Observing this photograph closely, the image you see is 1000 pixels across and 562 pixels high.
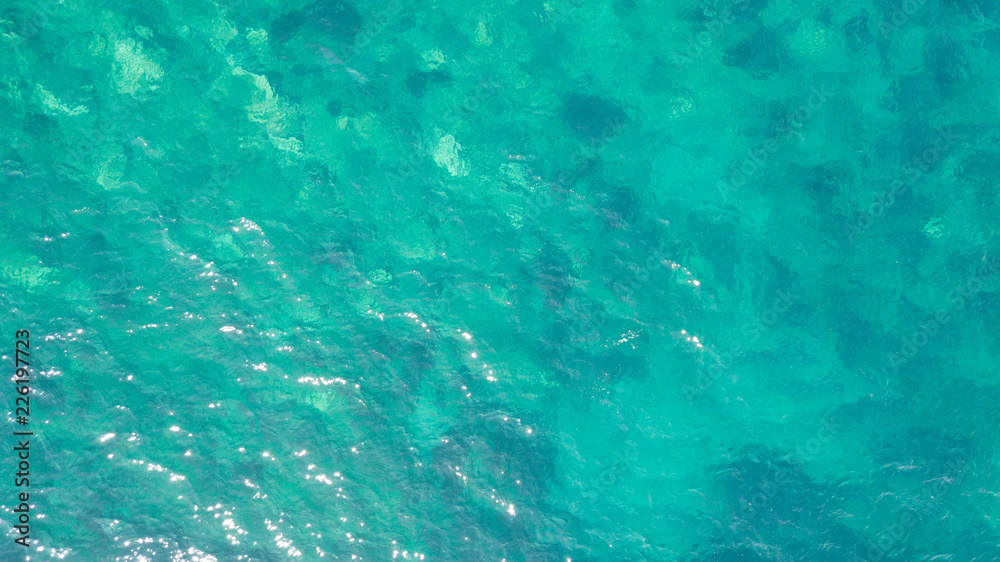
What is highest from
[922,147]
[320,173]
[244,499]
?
[922,147]

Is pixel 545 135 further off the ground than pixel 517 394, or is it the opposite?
pixel 545 135

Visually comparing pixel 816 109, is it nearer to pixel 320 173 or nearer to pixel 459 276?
pixel 459 276

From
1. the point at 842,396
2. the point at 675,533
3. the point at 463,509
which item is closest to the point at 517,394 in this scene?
the point at 463,509

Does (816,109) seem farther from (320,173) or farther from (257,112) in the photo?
(257,112)

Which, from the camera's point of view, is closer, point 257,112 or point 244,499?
point 244,499

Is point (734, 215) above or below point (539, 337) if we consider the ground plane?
above

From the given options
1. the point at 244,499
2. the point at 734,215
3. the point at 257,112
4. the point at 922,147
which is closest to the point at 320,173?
the point at 257,112
